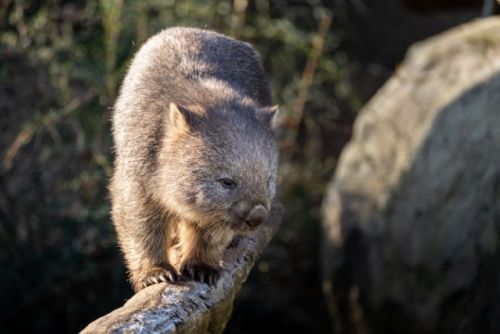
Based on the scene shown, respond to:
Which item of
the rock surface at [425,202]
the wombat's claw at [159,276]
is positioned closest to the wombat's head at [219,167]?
the wombat's claw at [159,276]

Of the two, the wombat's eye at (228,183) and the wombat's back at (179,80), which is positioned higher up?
the wombat's back at (179,80)

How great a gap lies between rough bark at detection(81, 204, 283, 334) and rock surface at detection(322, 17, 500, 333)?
106 inches

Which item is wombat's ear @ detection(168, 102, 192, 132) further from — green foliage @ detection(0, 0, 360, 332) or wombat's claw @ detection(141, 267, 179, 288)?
green foliage @ detection(0, 0, 360, 332)

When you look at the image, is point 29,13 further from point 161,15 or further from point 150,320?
point 150,320

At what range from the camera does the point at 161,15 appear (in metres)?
8.58

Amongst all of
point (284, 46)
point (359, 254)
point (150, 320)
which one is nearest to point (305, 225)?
point (359, 254)

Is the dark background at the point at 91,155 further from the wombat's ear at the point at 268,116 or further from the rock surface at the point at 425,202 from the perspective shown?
the wombat's ear at the point at 268,116

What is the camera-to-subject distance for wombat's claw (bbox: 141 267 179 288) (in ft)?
15.8

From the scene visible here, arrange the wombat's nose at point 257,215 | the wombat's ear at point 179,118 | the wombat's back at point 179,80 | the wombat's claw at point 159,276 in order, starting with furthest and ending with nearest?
the wombat's back at point 179,80 → the wombat's claw at point 159,276 → the wombat's ear at point 179,118 → the wombat's nose at point 257,215

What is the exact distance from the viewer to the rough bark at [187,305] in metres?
4.14

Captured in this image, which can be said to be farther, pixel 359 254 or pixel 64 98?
pixel 359 254

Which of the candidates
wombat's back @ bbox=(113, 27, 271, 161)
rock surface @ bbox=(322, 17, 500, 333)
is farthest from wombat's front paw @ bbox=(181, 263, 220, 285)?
rock surface @ bbox=(322, 17, 500, 333)

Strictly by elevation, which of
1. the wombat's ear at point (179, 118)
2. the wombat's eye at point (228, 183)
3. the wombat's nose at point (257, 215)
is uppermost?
the wombat's ear at point (179, 118)

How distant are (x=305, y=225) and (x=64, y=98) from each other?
273cm
